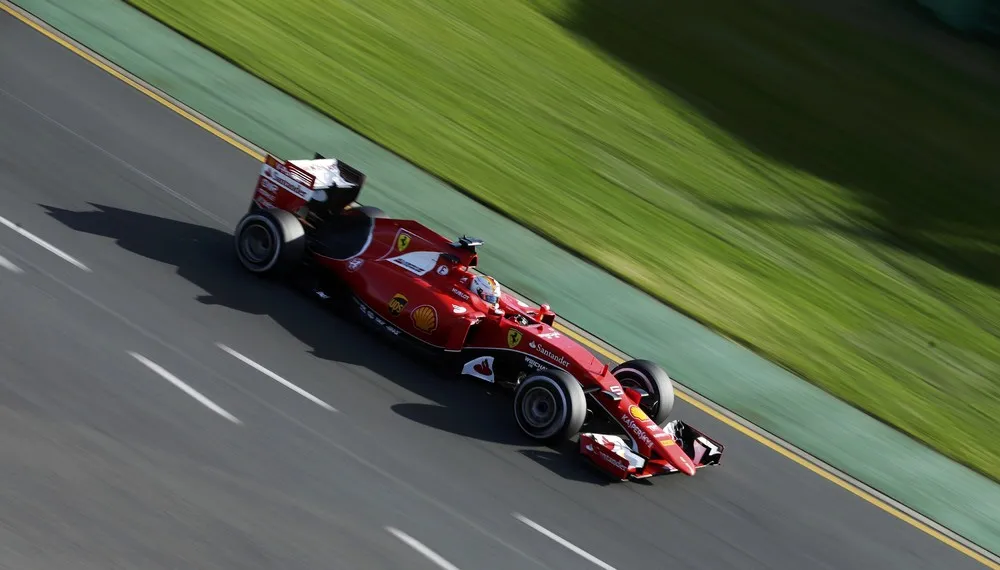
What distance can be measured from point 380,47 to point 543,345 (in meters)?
9.20

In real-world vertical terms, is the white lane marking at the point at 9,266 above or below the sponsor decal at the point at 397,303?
below

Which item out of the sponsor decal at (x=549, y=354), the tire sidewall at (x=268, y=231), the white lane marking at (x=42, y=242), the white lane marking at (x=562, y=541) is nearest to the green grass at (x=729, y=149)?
the sponsor decal at (x=549, y=354)

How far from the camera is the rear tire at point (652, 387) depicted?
1167 cm

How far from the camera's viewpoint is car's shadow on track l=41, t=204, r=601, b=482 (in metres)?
11.1

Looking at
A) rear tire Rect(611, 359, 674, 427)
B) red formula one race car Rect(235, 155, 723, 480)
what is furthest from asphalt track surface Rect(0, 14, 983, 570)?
rear tire Rect(611, 359, 674, 427)

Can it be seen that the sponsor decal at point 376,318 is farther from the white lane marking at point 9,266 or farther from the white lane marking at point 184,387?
the white lane marking at point 9,266

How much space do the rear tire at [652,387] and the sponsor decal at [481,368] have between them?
1.33 meters

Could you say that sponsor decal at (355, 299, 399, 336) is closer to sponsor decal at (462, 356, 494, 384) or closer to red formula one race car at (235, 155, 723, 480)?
red formula one race car at (235, 155, 723, 480)

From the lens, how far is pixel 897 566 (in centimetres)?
1123

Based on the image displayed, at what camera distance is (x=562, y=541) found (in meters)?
10.0

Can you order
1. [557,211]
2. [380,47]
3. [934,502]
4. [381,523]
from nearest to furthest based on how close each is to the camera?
[381,523] → [934,502] → [557,211] → [380,47]

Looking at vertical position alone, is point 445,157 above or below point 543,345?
above

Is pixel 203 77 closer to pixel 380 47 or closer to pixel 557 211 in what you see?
pixel 380 47

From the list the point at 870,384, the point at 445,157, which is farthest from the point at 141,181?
the point at 870,384
